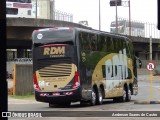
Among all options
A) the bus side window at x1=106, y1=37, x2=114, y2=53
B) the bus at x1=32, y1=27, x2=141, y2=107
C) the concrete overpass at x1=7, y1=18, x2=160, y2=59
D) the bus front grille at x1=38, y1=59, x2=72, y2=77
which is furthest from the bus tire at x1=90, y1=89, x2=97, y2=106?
the concrete overpass at x1=7, y1=18, x2=160, y2=59

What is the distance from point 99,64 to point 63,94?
335cm

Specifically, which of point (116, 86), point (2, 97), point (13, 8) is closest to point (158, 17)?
point (2, 97)

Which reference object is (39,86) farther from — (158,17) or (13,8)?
(13,8)

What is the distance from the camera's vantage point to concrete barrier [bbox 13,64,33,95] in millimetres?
30688

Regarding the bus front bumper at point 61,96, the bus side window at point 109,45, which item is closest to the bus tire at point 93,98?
the bus front bumper at point 61,96

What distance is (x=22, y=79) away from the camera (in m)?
31.2

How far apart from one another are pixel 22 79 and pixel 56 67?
1063 cm

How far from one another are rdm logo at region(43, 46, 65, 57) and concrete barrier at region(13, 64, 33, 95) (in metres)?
9.58

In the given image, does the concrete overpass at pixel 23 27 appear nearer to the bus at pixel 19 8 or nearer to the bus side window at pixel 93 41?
the bus at pixel 19 8

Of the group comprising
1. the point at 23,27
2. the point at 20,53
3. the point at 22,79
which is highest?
the point at 23,27

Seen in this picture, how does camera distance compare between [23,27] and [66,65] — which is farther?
[23,27]

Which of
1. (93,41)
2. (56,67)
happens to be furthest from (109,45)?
(56,67)

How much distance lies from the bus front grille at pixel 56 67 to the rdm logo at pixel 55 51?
0.28 metres

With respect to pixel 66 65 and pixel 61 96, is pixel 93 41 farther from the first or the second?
pixel 61 96
